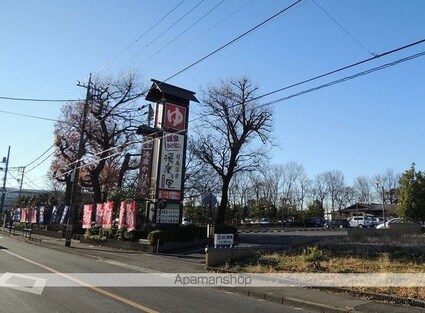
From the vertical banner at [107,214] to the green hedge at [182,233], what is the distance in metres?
7.97

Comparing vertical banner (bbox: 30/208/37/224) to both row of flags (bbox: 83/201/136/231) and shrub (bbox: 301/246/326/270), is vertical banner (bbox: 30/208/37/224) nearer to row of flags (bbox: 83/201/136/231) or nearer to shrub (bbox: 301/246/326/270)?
row of flags (bbox: 83/201/136/231)

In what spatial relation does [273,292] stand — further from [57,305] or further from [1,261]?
[1,261]

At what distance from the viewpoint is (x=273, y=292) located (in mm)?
11914

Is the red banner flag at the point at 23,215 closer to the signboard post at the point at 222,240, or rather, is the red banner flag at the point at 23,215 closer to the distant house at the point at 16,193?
the distant house at the point at 16,193

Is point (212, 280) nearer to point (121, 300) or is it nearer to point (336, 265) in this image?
point (336, 265)

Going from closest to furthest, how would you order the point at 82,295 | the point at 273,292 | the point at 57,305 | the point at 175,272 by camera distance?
the point at 57,305, the point at 82,295, the point at 273,292, the point at 175,272

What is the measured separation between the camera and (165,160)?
29922mm

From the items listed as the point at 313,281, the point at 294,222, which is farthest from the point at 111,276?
the point at 294,222

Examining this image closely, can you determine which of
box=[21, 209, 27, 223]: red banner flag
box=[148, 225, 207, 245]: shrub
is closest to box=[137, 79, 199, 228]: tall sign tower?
box=[148, 225, 207, 245]: shrub

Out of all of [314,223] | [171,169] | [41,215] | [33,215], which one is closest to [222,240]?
[171,169]

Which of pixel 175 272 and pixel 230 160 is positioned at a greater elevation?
pixel 230 160

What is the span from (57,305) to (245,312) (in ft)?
13.2

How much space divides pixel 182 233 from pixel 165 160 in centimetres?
525

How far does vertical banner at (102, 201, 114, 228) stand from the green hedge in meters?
7.97
